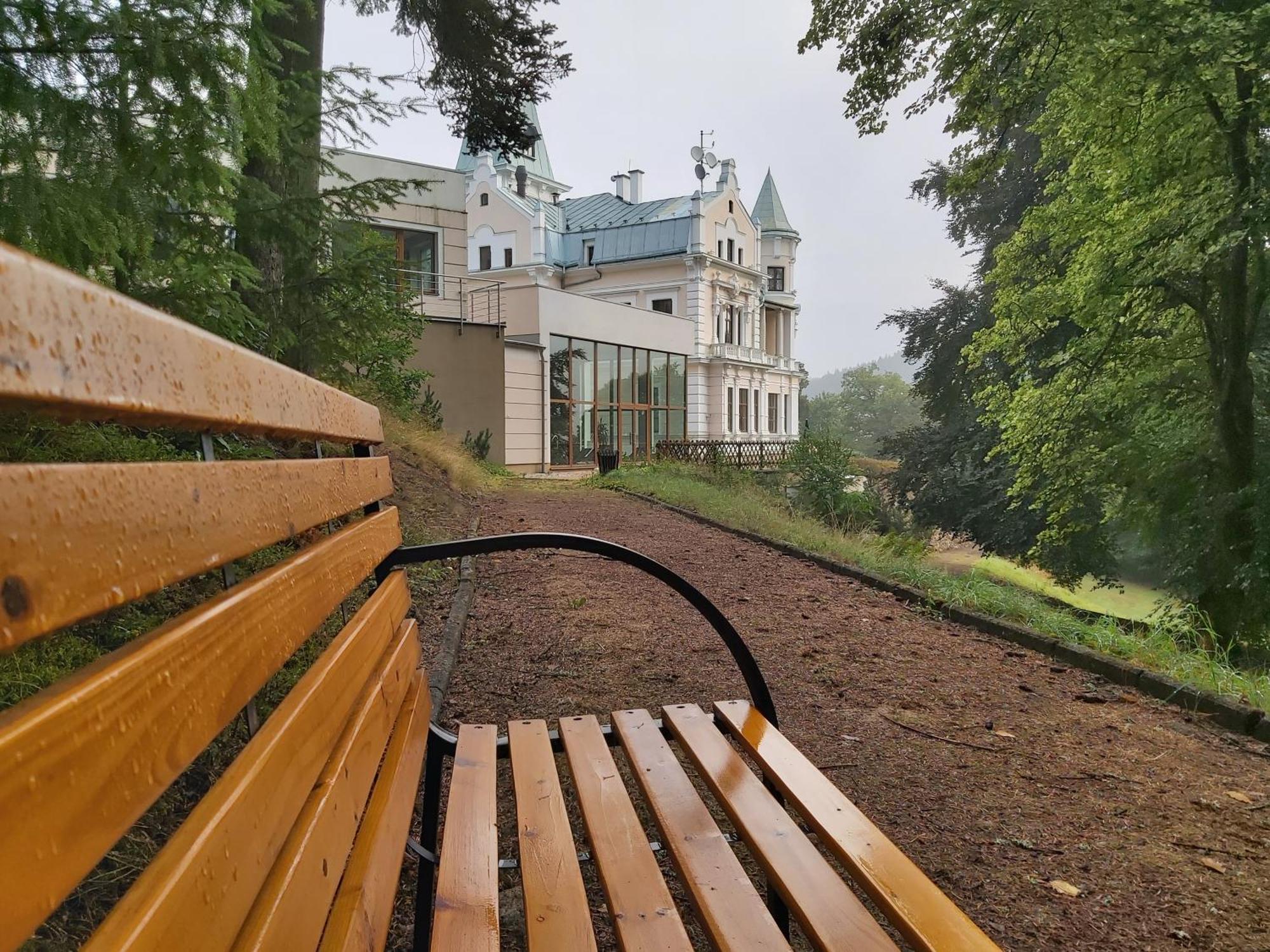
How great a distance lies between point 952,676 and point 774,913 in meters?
2.85

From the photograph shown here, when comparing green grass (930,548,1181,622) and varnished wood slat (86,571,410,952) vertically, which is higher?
varnished wood slat (86,571,410,952)

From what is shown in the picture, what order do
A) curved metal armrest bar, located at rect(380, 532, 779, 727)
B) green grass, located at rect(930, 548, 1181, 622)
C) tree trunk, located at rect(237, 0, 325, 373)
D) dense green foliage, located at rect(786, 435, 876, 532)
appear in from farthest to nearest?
green grass, located at rect(930, 548, 1181, 622), dense green foliage, located at rect(786, 435, 876, 532), tree trunk, located at rect(237, 0, 325, 373), curved metal armrest bar, located at rect(380, 532, 779, 727)

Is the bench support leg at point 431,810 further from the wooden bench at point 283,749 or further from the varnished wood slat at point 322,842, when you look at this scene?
the varnished wood slat at point 322,842

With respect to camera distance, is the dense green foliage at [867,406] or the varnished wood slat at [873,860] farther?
the dense green foliage at [867,406]

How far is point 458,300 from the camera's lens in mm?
22281

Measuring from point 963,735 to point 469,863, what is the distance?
8.81 feet

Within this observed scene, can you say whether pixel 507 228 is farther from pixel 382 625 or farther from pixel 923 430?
pixel 382 625

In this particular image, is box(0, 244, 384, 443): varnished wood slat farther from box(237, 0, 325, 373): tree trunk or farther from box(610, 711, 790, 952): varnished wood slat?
box(237, 0, 325, 373): tree trunk

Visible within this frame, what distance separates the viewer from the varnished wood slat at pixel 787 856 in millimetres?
1216

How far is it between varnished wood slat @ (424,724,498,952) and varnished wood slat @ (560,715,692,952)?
18 cm

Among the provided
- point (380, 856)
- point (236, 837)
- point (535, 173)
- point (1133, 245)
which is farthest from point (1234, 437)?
point (535, 173)

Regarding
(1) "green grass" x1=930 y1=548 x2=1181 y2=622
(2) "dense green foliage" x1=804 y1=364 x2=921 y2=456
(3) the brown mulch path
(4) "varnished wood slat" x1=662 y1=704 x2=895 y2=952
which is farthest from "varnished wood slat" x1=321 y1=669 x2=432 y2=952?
(2) "dense green foliage" x1=804 y1=364 x2=921 y2=456

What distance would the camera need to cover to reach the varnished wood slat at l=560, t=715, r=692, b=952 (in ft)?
4.16

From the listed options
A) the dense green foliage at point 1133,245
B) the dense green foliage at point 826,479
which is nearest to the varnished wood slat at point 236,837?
the dense green foliage at point 1133,245
